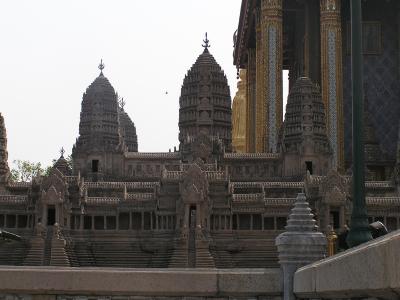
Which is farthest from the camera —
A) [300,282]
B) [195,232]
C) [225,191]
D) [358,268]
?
[225,191]

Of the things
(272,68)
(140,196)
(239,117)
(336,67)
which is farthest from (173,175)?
(239,117)

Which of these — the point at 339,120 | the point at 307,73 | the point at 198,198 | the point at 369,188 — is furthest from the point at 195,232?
the point at 307,73

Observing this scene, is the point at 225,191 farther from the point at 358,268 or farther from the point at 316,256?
the point at 358,268

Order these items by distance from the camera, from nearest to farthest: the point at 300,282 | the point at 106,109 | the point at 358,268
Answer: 1. the point at 358,268
2. the point at 300,282
3. the point at 106,109

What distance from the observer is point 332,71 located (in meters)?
49.0

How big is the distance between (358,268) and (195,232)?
30.6 meters

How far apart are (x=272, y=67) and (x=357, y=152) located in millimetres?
39385

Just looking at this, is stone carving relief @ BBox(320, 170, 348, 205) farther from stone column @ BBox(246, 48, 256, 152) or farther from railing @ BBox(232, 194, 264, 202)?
stone column @ BBox(246, 48, 256, 152)

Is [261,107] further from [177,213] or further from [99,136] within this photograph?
[177,213]

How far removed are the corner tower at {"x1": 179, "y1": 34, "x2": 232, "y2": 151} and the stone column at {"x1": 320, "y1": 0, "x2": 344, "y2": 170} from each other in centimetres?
713

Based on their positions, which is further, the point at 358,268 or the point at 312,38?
the point at 312,38

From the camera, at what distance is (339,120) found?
48531 millimetres

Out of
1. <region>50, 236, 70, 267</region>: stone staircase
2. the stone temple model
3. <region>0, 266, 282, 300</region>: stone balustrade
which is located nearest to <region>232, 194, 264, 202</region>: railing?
the stone temple model

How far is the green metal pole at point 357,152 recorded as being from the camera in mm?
10875
